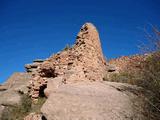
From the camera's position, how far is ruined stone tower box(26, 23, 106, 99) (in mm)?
9188

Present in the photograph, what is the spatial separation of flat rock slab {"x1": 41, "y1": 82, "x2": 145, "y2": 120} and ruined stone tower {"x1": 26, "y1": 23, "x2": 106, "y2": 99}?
2.26 m

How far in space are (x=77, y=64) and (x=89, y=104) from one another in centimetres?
403

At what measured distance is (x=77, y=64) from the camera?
970 centimetres

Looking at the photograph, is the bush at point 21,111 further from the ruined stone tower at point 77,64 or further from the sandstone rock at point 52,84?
the sandstone rock at point 52,84

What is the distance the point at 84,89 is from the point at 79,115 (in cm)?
107

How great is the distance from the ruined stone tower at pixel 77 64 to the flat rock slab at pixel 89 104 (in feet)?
7.43

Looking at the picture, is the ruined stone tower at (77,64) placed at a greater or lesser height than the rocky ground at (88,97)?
greater

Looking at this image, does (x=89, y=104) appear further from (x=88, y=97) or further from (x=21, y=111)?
(x=21, y=111)

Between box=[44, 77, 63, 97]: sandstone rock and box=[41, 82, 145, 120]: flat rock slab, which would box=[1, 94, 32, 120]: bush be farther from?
box=[41, 82, 145, 120]: flat rock slab

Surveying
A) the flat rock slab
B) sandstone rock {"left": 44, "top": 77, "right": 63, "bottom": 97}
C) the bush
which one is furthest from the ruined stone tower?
the flat rock slab

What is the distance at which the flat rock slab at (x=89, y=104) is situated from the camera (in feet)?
17.8

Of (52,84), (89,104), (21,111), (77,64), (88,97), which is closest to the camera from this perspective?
(89,104)

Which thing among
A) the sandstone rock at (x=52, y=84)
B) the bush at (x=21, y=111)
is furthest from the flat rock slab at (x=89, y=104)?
the bush at (x=21, y=111)

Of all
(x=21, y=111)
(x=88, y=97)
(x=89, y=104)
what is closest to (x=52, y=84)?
(x=21, y=111)
